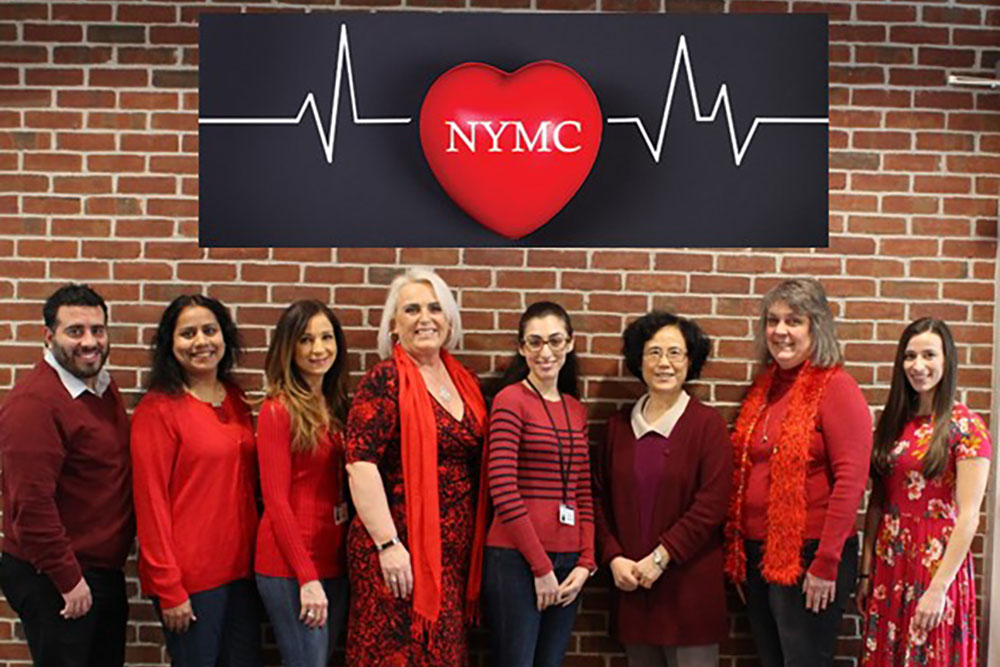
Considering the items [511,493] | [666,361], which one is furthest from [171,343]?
[666,361]

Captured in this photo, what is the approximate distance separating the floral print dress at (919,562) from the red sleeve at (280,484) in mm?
1958

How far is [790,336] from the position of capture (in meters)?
3.46

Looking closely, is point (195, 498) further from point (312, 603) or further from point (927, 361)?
point (927, 361)

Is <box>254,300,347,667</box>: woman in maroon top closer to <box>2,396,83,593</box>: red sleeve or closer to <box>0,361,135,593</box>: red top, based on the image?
<box>0,361,135,593</box>: red top

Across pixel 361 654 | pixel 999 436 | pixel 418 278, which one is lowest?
pixel 361 654

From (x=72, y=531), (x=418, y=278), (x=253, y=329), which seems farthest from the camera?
(x=253, y=329)

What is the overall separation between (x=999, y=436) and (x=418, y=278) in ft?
7.70

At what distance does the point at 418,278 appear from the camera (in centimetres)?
347

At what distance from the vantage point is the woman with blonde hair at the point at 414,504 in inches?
127

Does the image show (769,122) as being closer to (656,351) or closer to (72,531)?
(656,351)

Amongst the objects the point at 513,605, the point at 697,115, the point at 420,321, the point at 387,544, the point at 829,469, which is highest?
the point at 697,115

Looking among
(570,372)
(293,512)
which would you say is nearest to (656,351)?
(570,372)

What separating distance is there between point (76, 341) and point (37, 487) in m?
0.48

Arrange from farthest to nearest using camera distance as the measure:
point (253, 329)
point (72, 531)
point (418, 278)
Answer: point (253, 329), point (418, 278), point (72, 531)
